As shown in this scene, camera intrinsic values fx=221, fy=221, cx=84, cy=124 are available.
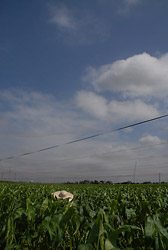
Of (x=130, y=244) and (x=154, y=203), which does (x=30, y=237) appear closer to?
(x=130, y=244)

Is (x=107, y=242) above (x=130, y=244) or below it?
above

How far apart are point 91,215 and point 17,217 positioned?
0.71 m

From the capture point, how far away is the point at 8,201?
3.10 metres

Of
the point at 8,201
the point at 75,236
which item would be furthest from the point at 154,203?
the point at 8,201

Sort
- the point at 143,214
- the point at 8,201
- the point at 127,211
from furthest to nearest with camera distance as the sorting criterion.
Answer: the point at 8,201, the point at 127,211, the point at 143,214

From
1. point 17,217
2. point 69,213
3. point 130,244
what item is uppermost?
point 69,213

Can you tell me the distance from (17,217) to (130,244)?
107 centimetres

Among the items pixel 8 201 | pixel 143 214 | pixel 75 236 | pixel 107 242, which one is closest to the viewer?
pixel 107 242

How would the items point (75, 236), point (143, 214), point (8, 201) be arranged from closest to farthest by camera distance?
point (75, 236) → point (143, 214) → point (8, 201)

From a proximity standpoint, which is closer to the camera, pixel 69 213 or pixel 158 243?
pixel 158 243

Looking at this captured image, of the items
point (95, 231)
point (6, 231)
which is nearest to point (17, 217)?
point (6, 231)

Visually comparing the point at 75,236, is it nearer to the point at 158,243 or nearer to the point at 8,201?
the point at 158,243

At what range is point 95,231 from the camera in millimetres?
1451

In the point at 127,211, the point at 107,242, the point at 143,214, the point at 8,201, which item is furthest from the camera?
the point at 8,201
